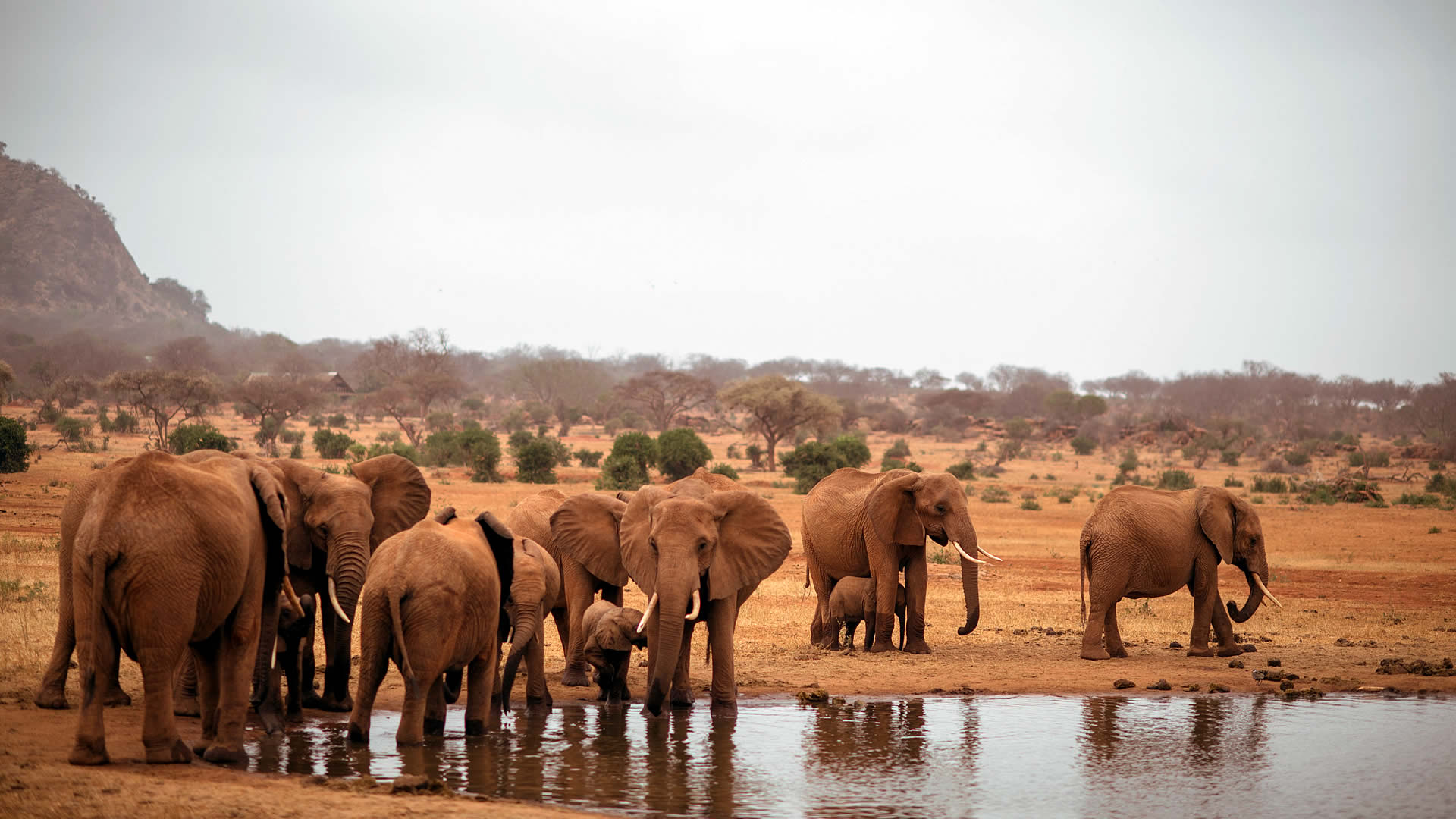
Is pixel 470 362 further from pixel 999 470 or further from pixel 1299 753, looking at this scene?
pixel 1299 753

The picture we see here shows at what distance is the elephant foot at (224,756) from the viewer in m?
7.89

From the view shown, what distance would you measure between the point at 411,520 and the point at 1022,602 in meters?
10.8

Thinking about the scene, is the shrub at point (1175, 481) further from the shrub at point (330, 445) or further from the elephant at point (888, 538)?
the elephant at point (888, 538)

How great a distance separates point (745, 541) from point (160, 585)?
15.2ft

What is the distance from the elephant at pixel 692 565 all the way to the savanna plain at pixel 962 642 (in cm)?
88

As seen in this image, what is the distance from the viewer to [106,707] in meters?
9.35

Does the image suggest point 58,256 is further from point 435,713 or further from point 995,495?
point 435,713

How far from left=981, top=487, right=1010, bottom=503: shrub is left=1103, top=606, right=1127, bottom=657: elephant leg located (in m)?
24.4

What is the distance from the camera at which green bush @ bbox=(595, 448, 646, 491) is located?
37.2 meters

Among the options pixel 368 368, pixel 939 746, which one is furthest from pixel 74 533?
pixel 368 368

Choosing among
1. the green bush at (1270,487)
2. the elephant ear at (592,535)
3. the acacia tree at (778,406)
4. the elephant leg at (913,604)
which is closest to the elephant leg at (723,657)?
the elephant ear at (592,535)

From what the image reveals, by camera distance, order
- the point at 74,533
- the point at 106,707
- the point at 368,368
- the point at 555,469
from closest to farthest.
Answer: the point at 74,533, the point at 106,707, the point at 555,469, the point at 368,368

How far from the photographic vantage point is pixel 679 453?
40594 millimetres

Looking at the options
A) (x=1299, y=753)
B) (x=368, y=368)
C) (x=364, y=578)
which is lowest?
(x=1299, y=753)
